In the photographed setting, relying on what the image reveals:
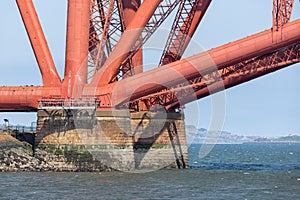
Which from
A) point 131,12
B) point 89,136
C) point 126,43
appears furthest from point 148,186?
point 131,12

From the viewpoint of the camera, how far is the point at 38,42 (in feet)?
194

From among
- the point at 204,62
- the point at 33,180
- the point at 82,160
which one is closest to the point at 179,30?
the point at 204,62

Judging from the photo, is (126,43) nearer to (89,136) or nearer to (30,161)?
(89,136)

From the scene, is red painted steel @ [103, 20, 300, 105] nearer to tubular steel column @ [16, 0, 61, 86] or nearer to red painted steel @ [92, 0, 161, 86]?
red painted steel @ [92, 0, 161, 86]

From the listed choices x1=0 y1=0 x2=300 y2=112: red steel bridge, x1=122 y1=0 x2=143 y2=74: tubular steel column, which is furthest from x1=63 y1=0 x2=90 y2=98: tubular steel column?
x1=122 y1=0 x2=143 y2=74: tubular steel column

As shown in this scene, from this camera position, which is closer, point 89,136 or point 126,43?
point 89,136

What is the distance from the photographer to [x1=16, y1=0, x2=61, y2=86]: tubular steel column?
59.0 m

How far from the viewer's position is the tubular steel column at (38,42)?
5904cm

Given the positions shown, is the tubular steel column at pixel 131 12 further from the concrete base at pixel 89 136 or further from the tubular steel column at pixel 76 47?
the concrete base at pixel 89 136

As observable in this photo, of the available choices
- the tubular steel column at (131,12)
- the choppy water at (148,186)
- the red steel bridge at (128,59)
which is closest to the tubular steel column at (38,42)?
the red steel bridge at (128,59)

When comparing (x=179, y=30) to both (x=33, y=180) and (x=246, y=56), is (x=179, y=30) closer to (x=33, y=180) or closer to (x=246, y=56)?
(x=246, y=56)

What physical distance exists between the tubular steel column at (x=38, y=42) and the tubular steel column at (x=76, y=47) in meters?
1.47

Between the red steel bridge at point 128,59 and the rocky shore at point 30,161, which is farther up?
the red steel bridge at point 128,59

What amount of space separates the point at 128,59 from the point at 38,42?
25.8ft
